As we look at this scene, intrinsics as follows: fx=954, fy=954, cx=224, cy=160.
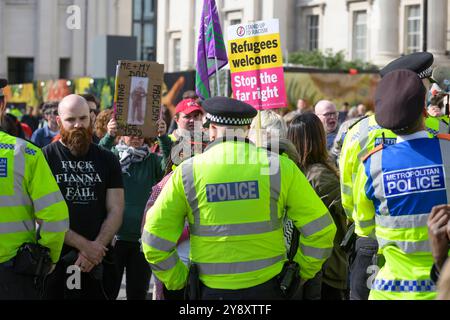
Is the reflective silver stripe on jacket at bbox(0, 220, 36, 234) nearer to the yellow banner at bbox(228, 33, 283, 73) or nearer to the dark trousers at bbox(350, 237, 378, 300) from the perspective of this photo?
the dark trousers at bbox(350, 237, 378, 300)

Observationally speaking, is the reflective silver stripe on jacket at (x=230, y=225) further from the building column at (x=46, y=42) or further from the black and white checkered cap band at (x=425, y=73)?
the building column at (x=46, y=42)

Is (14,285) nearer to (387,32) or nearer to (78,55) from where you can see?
(387,32)

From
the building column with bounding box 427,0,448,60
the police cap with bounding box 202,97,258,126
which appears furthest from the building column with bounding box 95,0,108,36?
the police cap with bounding box 202,97,258,126

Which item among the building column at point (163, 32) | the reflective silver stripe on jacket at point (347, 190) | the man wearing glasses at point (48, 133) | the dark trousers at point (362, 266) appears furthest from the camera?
the building column at point (163, 32)

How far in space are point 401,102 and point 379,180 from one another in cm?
39

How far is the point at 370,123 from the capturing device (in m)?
6.11

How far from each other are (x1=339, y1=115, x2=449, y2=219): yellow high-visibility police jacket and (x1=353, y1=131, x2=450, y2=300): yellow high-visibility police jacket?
1.04m

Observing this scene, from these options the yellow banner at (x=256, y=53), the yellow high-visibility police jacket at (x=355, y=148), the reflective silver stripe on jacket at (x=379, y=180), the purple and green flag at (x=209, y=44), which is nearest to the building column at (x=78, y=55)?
the purple and green flag at (x=209, y=44)

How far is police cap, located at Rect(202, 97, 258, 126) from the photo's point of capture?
4984 millimetres

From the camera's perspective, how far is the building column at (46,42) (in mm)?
65750

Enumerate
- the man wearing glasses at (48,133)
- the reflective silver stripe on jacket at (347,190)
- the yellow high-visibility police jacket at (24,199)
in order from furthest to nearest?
the man wearing glasses at (48,133), the reflective silver stripe on jacket at (347,190), the yellow high-visibility police jacket at (24,199)

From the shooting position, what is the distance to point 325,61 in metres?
44.4

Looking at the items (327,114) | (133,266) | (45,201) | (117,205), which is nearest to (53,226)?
(45,201)
